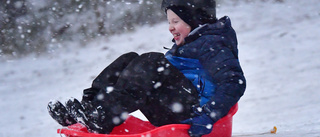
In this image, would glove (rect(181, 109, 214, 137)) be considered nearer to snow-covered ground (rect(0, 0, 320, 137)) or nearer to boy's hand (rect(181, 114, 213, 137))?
boy's hand (rect(181, 114, 213, 137))

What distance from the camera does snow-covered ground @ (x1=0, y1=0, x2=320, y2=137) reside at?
3451 millimetres

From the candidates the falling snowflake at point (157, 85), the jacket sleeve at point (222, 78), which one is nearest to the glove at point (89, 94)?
the falling snowflake at point (157, 85)

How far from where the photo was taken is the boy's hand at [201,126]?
1.80 metres

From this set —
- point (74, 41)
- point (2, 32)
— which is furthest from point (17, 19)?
point (74, 41)

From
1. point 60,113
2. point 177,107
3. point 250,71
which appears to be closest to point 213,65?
point 177,107

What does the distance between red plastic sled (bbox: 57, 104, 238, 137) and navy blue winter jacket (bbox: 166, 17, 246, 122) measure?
0.50ft

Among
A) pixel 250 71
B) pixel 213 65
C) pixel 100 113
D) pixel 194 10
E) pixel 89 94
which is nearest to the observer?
pixel 100 113

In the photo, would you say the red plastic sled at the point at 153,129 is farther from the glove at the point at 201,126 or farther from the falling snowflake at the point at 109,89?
the falling snowflake at the point at 109,89

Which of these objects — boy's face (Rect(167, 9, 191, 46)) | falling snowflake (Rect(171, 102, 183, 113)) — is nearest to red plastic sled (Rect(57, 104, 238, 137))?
falling snowflake (Rect(171, 102, 183, 113))

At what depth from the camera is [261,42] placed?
623 cm

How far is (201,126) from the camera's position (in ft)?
5.91

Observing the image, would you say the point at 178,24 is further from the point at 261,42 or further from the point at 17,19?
the point at 17,19

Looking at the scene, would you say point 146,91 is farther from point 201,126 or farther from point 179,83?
point 201,126

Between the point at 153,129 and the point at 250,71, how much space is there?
3396 mm
